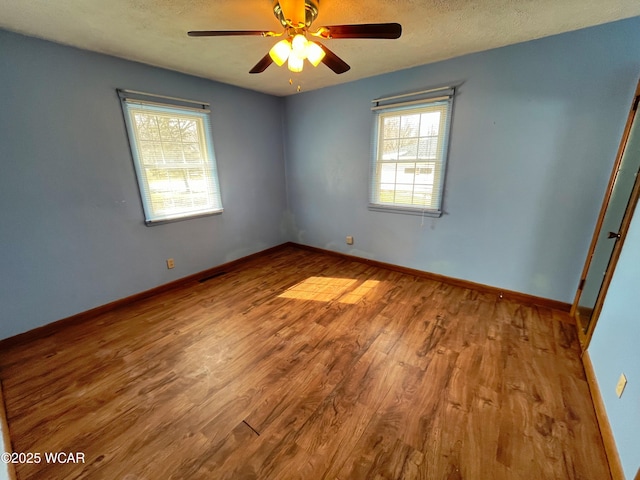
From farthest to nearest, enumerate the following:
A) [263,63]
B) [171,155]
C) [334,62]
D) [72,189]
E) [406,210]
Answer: [406,210]
[171,155]
[72,189]
[263,63]
[334,62]

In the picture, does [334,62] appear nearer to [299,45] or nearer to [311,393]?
[299,45]

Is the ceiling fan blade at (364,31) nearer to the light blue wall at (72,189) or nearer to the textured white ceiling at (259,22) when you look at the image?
the textured white ceiling at (259,22)

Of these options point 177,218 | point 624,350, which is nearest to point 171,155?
point 177,218

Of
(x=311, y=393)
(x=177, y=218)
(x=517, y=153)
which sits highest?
(x=517, y=153)

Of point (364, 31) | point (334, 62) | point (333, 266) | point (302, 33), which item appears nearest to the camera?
point (364, 31)

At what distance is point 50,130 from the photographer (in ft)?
7.04

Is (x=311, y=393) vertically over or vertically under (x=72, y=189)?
under

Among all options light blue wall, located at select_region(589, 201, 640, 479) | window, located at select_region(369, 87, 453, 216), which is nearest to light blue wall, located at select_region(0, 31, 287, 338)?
window, located at select_region(369, 87, 453, 216)

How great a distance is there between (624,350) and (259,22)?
10.0ft

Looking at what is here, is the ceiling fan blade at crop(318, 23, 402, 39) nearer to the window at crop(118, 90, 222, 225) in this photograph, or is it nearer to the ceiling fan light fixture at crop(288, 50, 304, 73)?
the ceiling fan light fixture at crop(288, 50, 304, 73)

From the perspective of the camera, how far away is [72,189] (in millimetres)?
2307

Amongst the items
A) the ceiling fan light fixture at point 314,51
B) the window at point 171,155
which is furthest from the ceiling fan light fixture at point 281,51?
the window at point 171,155

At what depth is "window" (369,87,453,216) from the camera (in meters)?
2.82

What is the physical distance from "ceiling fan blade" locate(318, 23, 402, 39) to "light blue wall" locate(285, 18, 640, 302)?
3.48 feet
